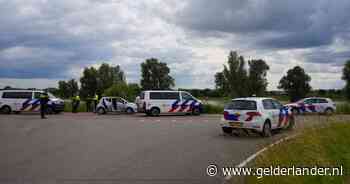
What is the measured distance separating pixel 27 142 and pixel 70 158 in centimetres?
405

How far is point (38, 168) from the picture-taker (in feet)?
29.6

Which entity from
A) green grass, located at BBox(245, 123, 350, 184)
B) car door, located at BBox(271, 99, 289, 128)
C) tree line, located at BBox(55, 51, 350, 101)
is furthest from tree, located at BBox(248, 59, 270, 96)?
green grass, located at BBox(245, 123, 350, 184)

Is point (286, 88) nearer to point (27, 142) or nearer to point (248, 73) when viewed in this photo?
point (248, 73)

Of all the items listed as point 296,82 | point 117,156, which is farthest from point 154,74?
point 117,156

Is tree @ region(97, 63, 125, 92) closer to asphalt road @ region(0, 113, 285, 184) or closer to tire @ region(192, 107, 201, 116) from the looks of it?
tire @ region(192, 107, 201, 116)

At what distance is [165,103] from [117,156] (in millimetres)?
20350

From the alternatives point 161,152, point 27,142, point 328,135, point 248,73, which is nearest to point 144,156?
point 161,152

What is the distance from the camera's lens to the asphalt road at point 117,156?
317 inches

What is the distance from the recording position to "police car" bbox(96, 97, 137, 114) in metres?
34.0

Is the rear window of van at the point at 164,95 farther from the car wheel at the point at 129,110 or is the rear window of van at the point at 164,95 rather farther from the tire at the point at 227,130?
the tire at the point at 227,130

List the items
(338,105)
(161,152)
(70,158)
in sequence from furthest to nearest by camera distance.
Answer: (338,105) → (161,152) → (70,158)

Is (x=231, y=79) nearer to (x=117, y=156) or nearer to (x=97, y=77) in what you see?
(x=97, y=77)

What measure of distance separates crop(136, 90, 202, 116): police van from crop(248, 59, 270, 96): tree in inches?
1922

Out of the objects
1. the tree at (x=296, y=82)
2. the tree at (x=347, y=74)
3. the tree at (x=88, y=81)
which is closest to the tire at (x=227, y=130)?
the tree at (x=296, y=82)
